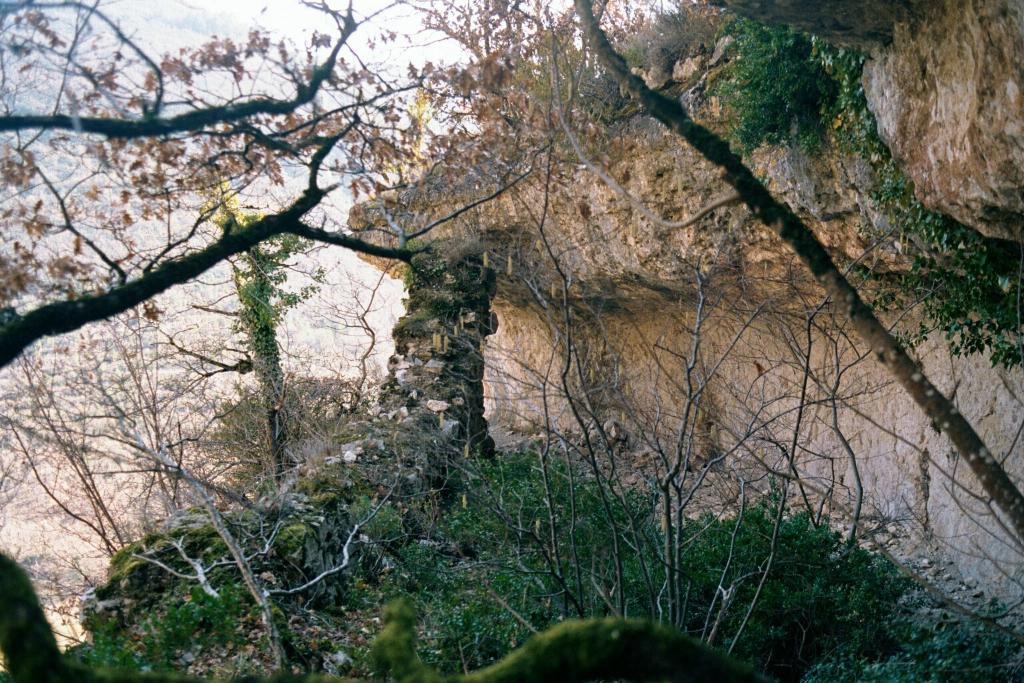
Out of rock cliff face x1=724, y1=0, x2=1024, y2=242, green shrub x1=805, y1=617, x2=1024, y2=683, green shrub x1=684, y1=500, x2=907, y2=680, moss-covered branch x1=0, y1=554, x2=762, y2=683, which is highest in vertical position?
rock cliff face x1=724, y1=0, x2=1024, y2=242

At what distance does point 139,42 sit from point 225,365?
6.94 metres

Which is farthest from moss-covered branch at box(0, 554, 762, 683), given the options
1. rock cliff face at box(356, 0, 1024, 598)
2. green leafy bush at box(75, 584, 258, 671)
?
green leafy bush at box(75, 584, 258, 671)

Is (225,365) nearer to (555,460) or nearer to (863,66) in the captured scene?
(555,460)

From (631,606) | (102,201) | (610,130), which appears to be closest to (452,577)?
(631,606)

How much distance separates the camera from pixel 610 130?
30.4 feet

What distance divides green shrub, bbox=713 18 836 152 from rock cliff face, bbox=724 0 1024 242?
150 cm

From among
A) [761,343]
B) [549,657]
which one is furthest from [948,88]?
[761,343]

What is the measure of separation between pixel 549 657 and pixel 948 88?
396 cm

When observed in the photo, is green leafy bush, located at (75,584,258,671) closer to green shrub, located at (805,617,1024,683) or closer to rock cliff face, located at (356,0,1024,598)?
rock cliff face, located at (356,0,1024,598)

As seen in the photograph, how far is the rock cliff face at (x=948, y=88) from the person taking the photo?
3.79 metres

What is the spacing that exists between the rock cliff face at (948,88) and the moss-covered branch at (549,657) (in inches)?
127

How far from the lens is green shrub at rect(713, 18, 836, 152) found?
267 inches

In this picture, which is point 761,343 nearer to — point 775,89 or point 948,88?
point 775,89

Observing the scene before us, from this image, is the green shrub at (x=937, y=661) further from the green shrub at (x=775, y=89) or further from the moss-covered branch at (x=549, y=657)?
the green shrub at (x=775, y=89)
